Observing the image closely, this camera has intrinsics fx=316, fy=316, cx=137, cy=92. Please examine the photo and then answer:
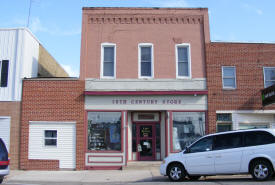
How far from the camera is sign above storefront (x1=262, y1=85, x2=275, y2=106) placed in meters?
15.5

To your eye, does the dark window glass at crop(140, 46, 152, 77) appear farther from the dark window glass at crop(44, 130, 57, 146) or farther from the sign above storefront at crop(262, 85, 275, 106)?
the sign above storefront at crop(262, 85, 275, 106)

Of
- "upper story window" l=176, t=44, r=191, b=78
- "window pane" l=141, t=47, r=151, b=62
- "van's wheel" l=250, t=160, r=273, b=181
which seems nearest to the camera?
"van's wheel" l=250, t=160, r=273, b=181

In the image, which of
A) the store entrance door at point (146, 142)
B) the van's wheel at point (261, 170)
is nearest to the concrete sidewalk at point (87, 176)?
the store entrance door at point (146, 142)

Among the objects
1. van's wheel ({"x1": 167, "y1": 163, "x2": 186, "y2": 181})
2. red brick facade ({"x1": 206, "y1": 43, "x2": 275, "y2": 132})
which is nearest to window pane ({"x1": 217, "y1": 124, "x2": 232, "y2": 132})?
red brick facade ({"x1": 206, "y1": 43, "x2": 275, "y2": 132})

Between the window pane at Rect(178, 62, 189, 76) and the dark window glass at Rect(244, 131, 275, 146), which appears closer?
the dark window glass at Rect(244, 131, 275, 146)

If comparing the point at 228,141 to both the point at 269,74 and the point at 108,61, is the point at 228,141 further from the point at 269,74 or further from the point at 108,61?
the point at 108,61

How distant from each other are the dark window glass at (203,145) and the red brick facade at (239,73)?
5.08m

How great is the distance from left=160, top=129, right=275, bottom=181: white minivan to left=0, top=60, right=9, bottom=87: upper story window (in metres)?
10.3

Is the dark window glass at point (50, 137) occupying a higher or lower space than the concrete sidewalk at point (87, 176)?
higher

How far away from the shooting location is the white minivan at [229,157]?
1073 cm

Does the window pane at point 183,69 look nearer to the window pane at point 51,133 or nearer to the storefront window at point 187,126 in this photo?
the storefront window at point 187,126

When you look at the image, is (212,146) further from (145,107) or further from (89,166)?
(89,166)

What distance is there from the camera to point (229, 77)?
17438 millimetres

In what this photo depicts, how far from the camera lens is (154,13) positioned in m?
18.0
